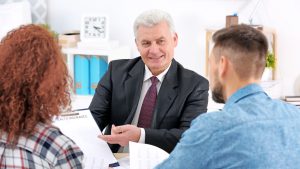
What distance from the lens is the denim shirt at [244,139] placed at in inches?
45.1

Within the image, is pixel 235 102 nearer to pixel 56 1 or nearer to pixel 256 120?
pixel 256 120

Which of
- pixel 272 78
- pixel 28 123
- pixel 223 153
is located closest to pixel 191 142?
pixel 223 153

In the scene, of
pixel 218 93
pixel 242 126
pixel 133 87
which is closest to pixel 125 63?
pixel 133 87

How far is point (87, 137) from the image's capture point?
180 centimetres

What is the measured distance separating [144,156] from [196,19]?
2.16 metres

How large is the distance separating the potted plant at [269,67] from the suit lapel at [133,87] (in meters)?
1.25

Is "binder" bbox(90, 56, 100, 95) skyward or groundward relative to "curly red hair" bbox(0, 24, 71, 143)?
groundward

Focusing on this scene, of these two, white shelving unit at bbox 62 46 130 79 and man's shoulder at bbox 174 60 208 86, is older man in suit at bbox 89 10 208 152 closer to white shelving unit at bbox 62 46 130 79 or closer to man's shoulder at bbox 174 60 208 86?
man's shoulder at bbox 174 60 208 86

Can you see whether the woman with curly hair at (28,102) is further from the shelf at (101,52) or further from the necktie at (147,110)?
the shelf at (101,52)

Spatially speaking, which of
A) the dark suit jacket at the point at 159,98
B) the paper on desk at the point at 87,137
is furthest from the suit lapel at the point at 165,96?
the paper on desk at the point at 87,137

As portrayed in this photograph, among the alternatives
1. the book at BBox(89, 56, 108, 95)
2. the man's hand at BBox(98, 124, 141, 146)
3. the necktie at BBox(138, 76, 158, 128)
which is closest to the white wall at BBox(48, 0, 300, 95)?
the book at BBox(89, 56, 108, 95)

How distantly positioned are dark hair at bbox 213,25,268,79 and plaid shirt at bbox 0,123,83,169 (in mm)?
530

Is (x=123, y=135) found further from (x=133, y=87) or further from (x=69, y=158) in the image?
(x=69, y=158)

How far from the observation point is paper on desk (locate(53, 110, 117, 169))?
1.73 m
